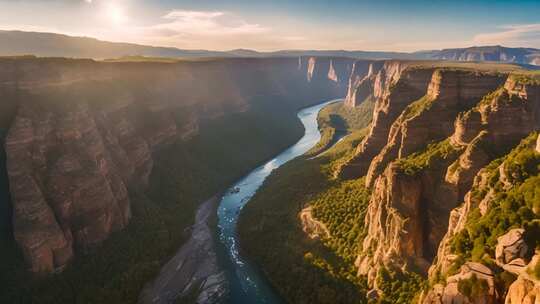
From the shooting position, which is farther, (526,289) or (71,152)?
(71,152)

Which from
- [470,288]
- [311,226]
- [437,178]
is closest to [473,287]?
[470,288]

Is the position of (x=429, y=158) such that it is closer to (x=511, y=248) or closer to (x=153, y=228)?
(x=511, y=248)

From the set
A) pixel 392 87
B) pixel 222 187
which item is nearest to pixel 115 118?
pixel 222 187

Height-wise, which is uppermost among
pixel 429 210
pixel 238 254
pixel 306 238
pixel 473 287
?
pixel 473 287

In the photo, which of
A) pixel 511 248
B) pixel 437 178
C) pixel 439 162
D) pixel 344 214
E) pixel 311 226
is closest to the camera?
pixel 511 248

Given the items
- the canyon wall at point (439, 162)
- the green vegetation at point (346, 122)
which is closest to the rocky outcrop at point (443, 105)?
the canyon wall at point (439, 162)

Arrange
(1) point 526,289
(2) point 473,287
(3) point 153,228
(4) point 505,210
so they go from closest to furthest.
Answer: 1. (1) point 526,289
2. (2) point 473,287
3. (4) point 505,210
4. (3) point 153,228
